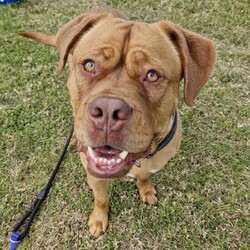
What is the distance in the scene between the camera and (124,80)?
7.07ft

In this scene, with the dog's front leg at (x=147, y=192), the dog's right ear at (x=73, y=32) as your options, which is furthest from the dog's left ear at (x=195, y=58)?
the dog's front leg at (x=147, y=192)

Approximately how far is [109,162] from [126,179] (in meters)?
1.36

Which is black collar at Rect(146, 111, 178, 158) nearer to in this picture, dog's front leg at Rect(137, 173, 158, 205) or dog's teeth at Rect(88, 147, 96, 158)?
dog's teeth at Rect(88, 147, 96, 158)

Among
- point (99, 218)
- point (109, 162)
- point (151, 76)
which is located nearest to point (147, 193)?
point (99, 218)

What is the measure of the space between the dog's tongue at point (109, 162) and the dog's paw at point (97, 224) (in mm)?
1041

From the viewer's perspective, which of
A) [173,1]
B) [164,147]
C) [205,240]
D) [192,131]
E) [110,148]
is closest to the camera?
[110,148]

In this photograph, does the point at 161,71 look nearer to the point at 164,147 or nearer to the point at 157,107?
the point at 157,107

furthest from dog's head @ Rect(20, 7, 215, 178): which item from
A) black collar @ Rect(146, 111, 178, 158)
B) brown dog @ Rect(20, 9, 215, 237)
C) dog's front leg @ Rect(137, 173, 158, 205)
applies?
dog's front leg @ Rect(137, 173, 158, 205)

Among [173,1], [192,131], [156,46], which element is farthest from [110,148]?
[173,1]

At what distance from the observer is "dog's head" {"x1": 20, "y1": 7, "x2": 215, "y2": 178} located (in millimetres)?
1960

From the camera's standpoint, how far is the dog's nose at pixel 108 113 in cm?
188

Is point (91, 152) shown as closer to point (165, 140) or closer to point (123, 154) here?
point (123, 154)

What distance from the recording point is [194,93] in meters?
2.33

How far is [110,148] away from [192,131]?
74.7 inches
